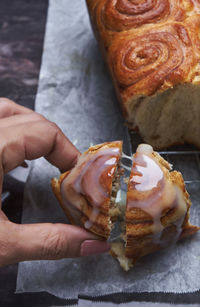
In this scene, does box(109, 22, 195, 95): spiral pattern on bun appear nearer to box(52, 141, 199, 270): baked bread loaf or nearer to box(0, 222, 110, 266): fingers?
box(52, 141, 199, 270): baked bread loaf

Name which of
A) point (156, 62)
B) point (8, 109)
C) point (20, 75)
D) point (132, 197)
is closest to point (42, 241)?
point (132, 197)

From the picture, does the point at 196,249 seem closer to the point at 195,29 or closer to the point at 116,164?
the point at 116,164

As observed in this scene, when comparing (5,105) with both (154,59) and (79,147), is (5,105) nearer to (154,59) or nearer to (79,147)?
(79,147)

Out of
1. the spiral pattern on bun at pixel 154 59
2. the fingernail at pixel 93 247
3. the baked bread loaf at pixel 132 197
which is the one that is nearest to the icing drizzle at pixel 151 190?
the baked bread loaf at pixel 132 197

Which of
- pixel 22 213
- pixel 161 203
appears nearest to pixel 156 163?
pixel 161 203

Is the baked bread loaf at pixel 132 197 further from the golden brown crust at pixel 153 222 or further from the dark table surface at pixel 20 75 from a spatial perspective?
the dark table surface at pixel 20 75

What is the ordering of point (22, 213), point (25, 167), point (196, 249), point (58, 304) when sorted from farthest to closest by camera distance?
1. point (25, 167)
2. point (22, 213)
3. point (196, 249)
4. point (58, 304)

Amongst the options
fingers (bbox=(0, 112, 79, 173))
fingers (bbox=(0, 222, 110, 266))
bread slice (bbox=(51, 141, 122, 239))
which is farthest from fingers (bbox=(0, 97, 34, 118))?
fingers (bbox=(0, 222, 110, 266))

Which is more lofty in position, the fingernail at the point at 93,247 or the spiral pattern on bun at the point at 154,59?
the spiral pattern on bun at the point at 154,59
